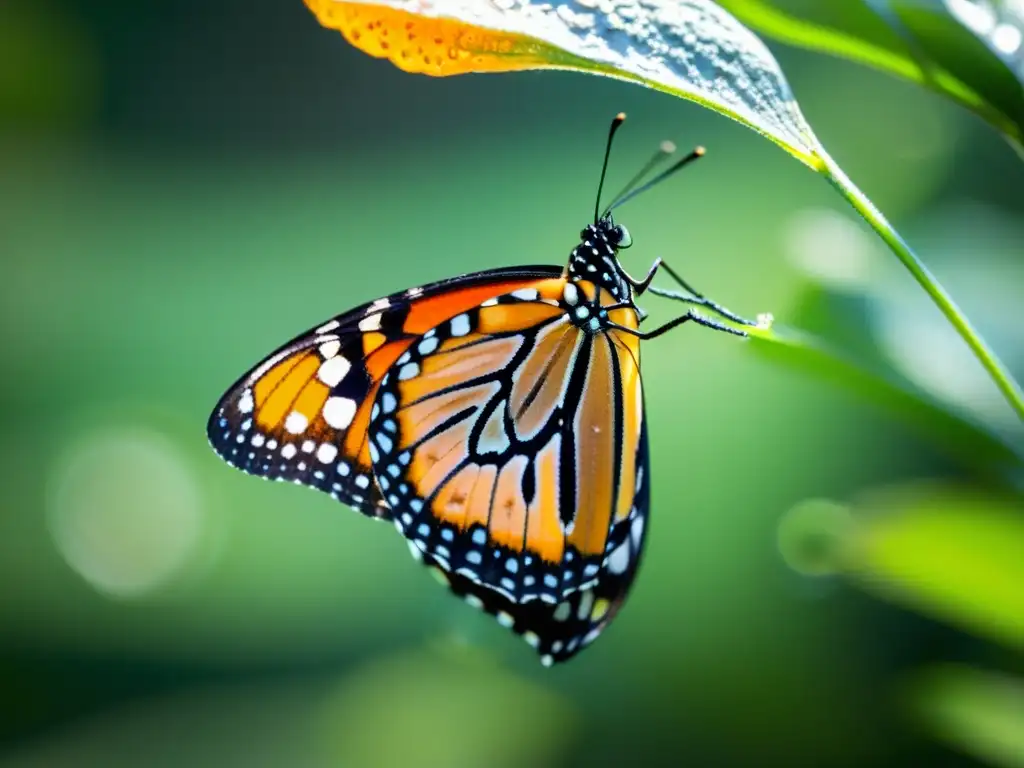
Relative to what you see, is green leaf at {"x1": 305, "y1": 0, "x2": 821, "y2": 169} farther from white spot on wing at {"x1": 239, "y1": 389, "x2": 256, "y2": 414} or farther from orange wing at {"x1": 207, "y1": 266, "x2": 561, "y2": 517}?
white spot on wing at {"x1": 239, "y1": 389, "x2": 256, "y2": 414}

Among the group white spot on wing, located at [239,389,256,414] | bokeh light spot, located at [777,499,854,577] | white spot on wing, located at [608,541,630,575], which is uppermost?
white spot on wing, located at [239,389,256,414]

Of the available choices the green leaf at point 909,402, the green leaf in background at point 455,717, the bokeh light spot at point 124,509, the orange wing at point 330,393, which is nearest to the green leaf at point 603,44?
the green leaf at point 909,402

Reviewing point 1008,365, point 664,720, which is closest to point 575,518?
point 1008,365

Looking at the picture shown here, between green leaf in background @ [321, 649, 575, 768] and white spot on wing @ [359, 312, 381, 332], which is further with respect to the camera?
green leaf in background @ [321, 649, 575, 768]

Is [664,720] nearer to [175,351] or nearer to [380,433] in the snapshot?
[380,433]

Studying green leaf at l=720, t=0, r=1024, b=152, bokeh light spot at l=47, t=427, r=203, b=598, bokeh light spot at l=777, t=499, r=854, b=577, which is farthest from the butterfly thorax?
bokeh light spot at l=47, t=427, r=203, b=598

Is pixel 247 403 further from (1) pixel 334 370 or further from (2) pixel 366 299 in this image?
(2) pixel 366 299

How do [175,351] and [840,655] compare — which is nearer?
[840,655]
